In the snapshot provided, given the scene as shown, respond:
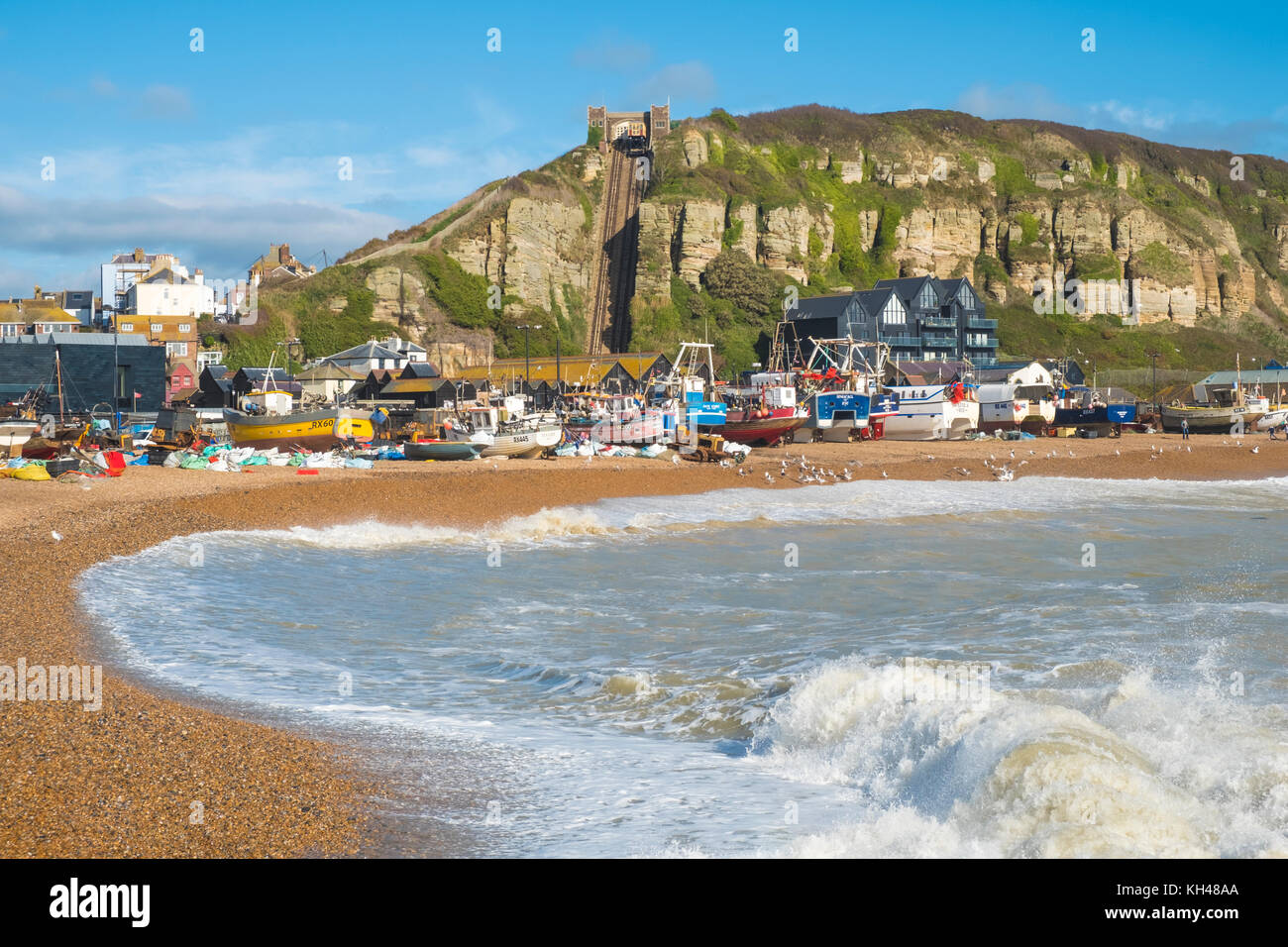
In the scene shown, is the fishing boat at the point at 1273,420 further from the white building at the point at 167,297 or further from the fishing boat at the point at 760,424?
the white building at the point at 167,297

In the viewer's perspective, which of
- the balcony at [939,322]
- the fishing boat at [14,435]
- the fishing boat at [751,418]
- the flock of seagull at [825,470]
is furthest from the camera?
the balcony at [939,322]

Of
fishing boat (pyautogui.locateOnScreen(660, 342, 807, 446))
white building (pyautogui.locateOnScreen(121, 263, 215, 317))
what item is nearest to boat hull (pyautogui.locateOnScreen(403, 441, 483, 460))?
fishing boat (pyautogui.locateOnScreen(660, 342, 807, 446))

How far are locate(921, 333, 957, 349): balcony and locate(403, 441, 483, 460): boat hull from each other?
62214 mm

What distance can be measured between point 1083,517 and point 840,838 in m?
19.7

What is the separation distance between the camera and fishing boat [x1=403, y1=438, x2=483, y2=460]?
3625 centimetres

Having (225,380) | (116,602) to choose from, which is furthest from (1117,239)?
(116,602)

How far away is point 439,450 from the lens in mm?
36312

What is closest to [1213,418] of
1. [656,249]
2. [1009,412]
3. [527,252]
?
[1009,412]

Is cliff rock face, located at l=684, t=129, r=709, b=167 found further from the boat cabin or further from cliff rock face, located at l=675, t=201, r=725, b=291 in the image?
the boat cabin

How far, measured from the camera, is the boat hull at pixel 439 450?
3625 centimetres

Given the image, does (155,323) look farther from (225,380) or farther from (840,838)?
(840,838)

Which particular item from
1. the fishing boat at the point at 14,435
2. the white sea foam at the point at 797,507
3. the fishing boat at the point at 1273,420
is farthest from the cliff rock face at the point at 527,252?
the white sea foam at the point at 797,507

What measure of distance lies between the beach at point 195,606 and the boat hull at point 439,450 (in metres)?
0.90

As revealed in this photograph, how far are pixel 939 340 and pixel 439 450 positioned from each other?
64358mm
